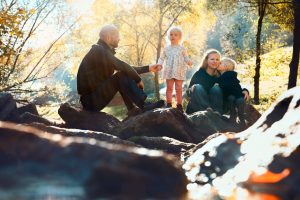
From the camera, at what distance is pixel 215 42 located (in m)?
133

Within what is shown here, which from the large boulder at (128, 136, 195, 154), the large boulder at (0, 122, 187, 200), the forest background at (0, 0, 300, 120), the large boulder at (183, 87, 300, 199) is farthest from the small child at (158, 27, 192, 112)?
the large boulder at (0, 122, 187, 200)

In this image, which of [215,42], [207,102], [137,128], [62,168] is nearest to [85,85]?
[137,128]

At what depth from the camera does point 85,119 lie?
364 inches

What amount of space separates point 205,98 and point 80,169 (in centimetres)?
806

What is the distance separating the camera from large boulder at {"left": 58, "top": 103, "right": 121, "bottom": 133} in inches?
359

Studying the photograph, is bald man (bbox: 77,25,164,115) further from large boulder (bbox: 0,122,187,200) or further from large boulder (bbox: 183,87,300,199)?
large boulder (bbox: 0,122,187,200)

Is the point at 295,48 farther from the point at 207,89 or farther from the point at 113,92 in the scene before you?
the point at 113,92

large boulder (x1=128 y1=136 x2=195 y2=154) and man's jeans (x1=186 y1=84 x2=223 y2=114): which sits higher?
man's jeans (x1=186 y1=84 x2=223 y2=114)

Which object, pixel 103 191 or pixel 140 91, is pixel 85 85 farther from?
pixel 103 191

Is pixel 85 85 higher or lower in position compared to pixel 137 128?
higher

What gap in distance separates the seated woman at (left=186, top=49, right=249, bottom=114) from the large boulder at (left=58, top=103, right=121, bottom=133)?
2.18m

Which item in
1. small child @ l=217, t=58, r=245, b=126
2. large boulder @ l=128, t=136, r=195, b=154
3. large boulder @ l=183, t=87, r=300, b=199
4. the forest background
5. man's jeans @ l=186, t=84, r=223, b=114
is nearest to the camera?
large boulder @ l=183, t=87, r=300, b=199

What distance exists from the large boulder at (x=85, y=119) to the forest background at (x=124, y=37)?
93.5 inches

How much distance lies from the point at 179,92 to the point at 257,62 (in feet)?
47.0
